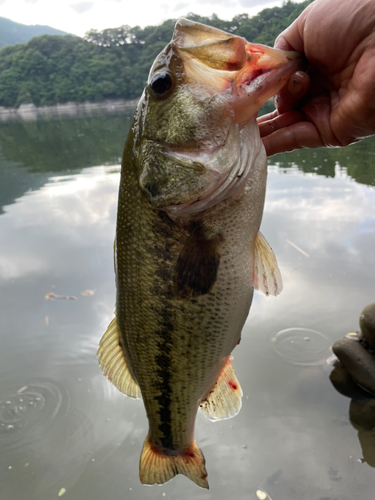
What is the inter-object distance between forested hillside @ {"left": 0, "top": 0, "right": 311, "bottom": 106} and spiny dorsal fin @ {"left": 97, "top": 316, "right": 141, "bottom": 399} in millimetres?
66334

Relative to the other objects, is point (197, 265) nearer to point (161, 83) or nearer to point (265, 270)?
point (265, 270)

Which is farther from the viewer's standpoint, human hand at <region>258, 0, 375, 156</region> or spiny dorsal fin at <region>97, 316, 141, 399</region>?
spiny dorsal fin at <region>97, 316, 141, 399</region>

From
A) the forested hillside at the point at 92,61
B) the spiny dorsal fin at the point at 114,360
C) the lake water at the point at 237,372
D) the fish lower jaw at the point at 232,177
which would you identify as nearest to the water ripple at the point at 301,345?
the lake water at the point at 237,372

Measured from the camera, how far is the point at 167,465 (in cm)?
208

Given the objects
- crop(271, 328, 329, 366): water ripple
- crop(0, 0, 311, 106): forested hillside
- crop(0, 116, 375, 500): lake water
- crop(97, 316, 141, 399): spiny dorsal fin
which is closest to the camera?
crop(97, 316, 141, 399): spiny dorsal fin

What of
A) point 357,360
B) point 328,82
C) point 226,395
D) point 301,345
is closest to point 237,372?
point 301,345

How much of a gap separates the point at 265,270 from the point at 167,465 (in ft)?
4.52

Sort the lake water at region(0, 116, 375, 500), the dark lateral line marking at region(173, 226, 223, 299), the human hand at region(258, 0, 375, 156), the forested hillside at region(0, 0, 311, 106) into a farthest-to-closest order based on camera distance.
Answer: the forested hillside at region(0, 0, 311, 106) < the lake water at region(0, 116, 375, 500) < the human hand at region(258, 0, 375, 156) < the dark lateral line marking at region(173, 226, 223, 299)

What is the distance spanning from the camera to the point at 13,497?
2.74 m

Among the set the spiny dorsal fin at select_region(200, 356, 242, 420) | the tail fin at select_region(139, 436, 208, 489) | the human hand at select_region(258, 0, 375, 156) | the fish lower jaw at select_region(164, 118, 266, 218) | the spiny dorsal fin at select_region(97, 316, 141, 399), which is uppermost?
the human hand at select_region(258, 0, 375, 156)

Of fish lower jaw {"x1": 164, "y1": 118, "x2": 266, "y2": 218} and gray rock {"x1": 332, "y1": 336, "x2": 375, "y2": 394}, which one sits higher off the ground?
fish lower jaw {"x1": 164, "y1": 118, "x2": 266, "y2": 218}

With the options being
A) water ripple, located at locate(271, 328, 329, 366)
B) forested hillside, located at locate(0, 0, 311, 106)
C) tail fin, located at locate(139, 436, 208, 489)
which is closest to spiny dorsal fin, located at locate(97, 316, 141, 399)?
tail fin, located at locate(139, 436, 208, 489)

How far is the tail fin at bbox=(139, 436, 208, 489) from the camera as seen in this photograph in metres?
2.05

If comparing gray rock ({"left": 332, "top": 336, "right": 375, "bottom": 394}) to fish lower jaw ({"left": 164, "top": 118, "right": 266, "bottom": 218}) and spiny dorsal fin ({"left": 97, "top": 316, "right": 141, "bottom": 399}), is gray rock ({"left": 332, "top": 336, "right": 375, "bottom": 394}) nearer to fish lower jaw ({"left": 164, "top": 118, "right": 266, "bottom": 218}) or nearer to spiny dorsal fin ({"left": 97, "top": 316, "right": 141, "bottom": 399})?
spiny dorsal fin ({"left": 97, "top": 316, "right": 141, "bottom": 399})
